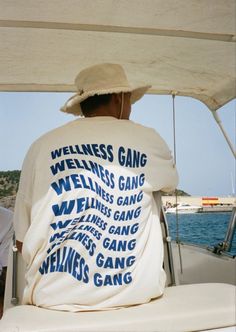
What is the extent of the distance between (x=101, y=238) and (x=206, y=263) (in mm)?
2389

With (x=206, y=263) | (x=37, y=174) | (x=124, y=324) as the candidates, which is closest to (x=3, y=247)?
(x=37, y=174)

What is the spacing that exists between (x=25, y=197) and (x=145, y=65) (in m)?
1.82

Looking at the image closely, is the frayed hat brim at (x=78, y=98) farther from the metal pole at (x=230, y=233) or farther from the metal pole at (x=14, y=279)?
the metal pole at (x=230, y=233)

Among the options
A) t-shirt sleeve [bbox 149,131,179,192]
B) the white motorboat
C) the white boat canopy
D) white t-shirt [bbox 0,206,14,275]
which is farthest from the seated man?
t-shirt sleeve [bbox 149,131,179,192]

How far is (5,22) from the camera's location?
2092mm

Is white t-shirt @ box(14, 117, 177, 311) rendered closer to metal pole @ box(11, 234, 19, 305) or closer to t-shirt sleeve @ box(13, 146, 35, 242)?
t-shirt sleeve @ box(13, 146, 35, 242)

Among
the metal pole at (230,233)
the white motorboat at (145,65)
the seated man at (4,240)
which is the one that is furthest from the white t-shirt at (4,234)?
the metal pole at (230,233)

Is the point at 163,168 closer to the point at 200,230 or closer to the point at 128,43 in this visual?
the point at 128,43

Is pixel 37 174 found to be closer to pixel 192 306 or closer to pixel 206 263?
pixel 192 306

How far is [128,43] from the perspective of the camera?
2.54 metres

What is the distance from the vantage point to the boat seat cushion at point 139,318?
110cm

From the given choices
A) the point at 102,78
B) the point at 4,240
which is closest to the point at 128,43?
the point at 102,78

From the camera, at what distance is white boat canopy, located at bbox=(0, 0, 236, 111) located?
1985 millimetres

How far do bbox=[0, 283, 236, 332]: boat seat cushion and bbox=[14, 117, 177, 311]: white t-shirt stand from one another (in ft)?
0.17
